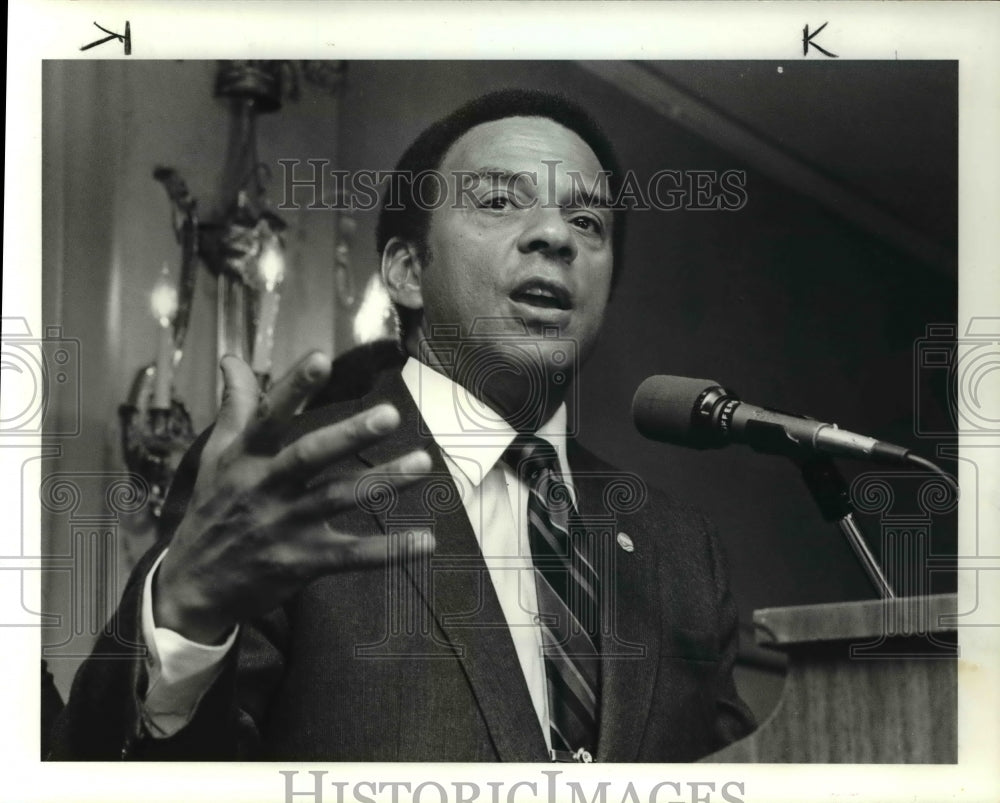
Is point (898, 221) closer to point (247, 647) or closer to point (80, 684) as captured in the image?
point (247, 647)

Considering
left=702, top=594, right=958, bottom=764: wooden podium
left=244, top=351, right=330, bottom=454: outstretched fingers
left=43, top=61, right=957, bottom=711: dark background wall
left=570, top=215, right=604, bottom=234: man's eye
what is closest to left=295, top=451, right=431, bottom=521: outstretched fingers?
left=244, top=351, right=330, bottom=454: outstretched fingers

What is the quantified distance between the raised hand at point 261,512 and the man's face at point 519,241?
0.33 meters

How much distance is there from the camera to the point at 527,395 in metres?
2.85

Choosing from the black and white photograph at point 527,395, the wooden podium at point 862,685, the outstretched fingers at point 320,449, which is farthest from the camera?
the black and white photograph at point 527,395

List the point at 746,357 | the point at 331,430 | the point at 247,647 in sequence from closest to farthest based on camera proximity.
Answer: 1. the point at 331,430
2. the point at 247,647
3. the point at 746,357

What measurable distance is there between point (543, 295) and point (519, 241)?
13 centimetres

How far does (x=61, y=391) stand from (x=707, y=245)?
145 centimetres

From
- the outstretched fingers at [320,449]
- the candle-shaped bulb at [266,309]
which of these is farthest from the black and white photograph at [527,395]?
the outstretched fingers at [320,449]

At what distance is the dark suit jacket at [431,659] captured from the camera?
2715mm

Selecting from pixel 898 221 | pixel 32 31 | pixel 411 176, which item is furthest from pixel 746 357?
pixel 32 31

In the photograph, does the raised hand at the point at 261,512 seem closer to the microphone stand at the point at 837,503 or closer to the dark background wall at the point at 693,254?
the dark background wall at the point at 693,254

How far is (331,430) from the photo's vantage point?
2512mm

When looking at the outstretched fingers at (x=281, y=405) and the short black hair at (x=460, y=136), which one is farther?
the short black hair at (x=460, y=136)

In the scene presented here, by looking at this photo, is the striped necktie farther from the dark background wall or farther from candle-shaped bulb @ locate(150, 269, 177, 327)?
candle-shaped bulb @ locate(150, 269, 177, 327)
